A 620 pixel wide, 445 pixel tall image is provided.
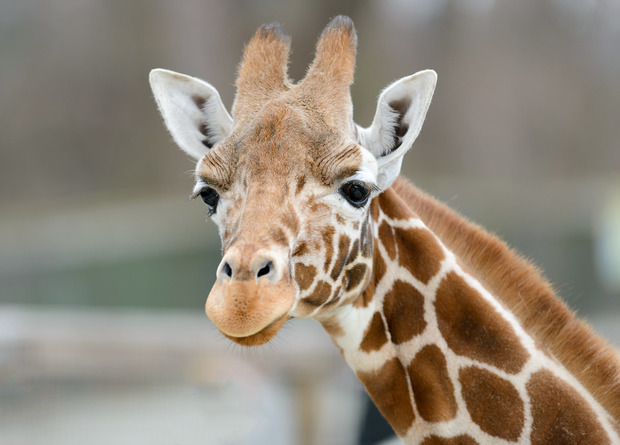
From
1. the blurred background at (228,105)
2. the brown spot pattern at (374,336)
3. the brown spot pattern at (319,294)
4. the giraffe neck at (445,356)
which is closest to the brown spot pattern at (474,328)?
the giraffe neck at (445,356)

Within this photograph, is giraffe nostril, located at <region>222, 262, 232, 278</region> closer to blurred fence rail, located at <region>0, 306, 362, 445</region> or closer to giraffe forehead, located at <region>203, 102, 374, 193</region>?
giraffe forehead, located at <region>203, 102, 374, 193</region>

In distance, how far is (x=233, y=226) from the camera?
2.80 metres

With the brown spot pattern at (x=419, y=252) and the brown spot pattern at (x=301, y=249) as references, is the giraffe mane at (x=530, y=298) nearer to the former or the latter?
the brown spot pattern at (x=419, y=252)

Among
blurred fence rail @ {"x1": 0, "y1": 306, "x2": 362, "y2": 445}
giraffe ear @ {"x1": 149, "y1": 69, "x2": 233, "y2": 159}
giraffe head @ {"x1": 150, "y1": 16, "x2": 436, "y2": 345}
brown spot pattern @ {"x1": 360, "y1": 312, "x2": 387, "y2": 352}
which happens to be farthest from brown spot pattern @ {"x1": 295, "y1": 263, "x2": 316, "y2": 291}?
blurred fence rail @ {"x1": 0, "y1": 306, "x2": 362, "y2": 445}

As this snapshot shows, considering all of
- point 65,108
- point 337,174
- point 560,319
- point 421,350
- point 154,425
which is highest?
point 65,108

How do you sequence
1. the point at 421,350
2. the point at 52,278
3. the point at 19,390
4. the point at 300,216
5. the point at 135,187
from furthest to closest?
the point at 135,187 < the point at 52,278 < the point at 19,390 < the point at 421,350 < the point at 300,216

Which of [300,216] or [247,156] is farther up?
[247,156]

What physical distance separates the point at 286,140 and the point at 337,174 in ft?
0.91

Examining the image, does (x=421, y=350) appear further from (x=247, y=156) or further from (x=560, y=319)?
(x=247, y=156)

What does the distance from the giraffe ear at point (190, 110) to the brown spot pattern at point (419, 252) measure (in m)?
1.09

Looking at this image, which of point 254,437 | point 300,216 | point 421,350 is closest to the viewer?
point 300,216

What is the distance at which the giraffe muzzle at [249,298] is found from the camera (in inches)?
98.1

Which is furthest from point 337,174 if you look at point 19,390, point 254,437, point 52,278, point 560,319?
point 52,278

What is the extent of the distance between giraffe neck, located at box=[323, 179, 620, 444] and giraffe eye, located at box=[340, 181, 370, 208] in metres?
0.32
